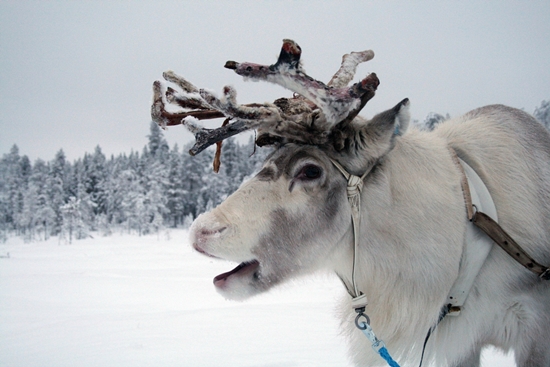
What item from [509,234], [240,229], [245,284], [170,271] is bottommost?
[170,271]

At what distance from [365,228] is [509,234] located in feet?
3.14

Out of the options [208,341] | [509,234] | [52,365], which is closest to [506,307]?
[509,234]

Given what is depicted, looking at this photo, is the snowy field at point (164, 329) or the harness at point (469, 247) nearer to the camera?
the harness at point (469, 247)

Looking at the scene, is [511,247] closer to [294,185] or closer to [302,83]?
[294,185]

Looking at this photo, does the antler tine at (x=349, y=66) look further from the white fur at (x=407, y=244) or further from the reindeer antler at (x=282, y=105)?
the white fur at (x=407, y=244)

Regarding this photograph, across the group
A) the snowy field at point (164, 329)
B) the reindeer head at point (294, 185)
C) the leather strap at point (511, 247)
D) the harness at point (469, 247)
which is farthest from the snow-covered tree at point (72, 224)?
the leather strap at point (511, 247)

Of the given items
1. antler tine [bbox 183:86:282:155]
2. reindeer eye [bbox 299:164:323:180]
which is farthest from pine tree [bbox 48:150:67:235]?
reindeer eye [bbox 299:164:323:180]

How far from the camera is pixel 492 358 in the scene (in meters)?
4.34

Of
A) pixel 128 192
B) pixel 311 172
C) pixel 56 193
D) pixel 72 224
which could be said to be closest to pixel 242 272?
pixel 311 172

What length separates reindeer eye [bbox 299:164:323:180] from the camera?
2.36 metres

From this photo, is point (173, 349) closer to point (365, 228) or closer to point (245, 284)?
point (245, 284)

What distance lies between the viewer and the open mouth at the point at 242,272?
2328 millimetres

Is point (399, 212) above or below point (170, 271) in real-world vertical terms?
above

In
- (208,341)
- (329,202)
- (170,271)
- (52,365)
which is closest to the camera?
(329,202)
